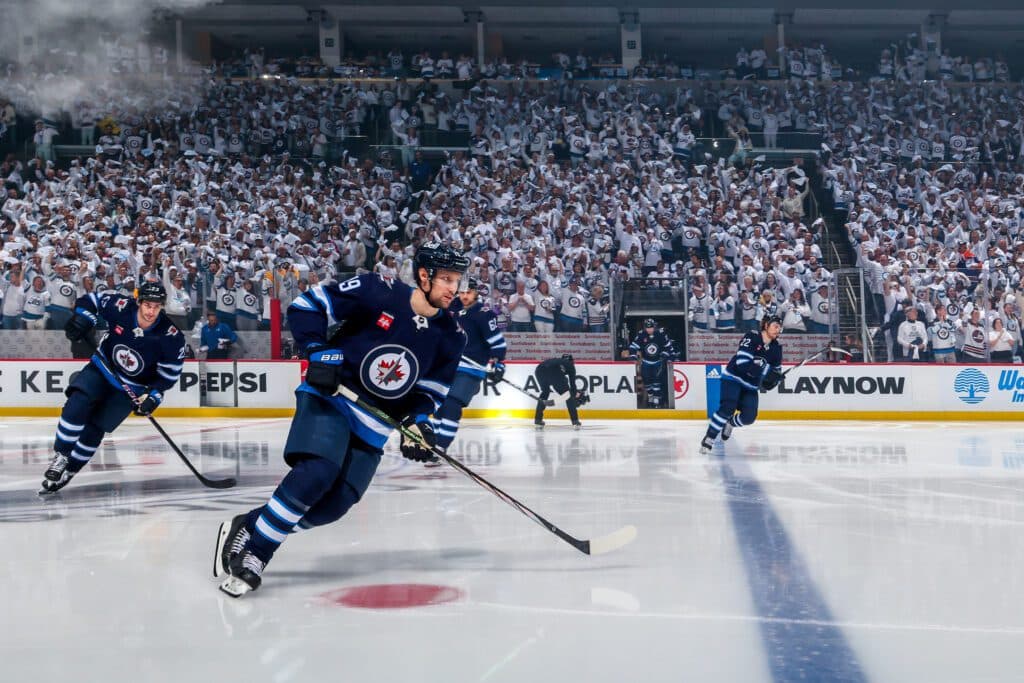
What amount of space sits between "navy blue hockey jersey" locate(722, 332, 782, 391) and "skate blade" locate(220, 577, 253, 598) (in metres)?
7.12

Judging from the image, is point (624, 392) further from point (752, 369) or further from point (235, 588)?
point (235, 588)

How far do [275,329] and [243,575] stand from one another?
36.0 ft

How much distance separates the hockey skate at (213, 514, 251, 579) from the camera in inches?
168

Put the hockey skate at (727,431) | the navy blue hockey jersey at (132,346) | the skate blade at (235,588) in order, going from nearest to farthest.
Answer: the skate blade at (235,588)
the navy blue hockey jersey at (132,346)
the hockey skate at (727,431)

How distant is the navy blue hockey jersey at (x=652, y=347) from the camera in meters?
14.8

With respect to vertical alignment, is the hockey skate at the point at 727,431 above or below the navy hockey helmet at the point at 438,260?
below

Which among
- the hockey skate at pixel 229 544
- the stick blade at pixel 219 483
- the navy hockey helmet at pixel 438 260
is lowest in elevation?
the stick blade at pixel 219 483

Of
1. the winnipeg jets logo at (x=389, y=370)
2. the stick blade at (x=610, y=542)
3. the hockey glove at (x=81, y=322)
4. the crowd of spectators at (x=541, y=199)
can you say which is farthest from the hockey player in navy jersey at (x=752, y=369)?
the winnipeg jets logo at (x=389, y=370)

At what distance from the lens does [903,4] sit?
2478 cm

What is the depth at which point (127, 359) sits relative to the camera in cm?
688

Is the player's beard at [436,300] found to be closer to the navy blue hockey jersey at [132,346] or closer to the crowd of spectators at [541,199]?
Result: the navy blue hockey jersey at [132,346]

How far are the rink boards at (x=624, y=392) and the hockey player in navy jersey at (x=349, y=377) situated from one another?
10524mm

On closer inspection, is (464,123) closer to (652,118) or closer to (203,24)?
(652,118)

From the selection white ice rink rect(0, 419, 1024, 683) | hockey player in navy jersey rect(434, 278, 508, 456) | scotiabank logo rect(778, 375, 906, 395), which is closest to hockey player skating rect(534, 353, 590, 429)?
scotiabank logo rect(778, 375, 906, 395)
